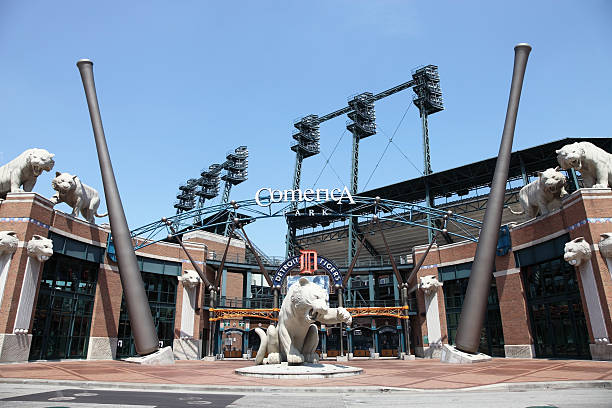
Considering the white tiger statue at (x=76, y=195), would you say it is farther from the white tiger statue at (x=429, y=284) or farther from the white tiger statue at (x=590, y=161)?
the white tiger statue at (x=590, y=161)

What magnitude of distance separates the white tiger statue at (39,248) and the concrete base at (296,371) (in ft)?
40.9

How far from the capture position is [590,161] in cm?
1942

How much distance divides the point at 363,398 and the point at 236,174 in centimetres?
6330

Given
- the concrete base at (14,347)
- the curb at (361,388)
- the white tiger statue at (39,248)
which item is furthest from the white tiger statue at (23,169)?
the curb at (361,388)

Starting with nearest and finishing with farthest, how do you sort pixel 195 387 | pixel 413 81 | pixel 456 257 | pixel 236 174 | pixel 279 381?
pixel 195 387, pixel 279 381, pixel 456 257, pixel 413 81, pixel 236 174

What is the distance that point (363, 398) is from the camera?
7.96 metres

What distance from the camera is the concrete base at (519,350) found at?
2264 centimetres

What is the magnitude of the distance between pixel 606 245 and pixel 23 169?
28004 mm

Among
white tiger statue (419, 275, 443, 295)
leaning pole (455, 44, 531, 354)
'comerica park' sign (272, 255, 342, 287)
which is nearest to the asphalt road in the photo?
leaning pole (455, 44, 531, 354)

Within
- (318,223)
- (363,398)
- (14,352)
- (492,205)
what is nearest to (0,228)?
(14,352)

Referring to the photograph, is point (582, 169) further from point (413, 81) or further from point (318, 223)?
point (318, 223)

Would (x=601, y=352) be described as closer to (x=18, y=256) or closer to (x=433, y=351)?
(x=433, y=351)

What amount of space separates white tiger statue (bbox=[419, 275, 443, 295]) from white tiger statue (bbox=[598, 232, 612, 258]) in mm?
12232

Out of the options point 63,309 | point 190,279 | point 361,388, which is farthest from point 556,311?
point 63,309
